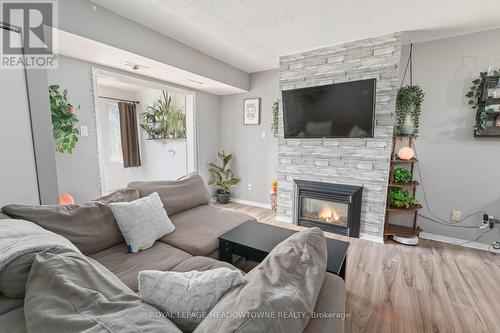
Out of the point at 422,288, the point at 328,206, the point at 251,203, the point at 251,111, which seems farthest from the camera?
the point at 251,203

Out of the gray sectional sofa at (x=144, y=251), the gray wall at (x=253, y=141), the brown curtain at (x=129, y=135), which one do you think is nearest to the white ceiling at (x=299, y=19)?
the gray wall at (x=253, y=141)

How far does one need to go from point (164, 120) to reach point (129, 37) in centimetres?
224

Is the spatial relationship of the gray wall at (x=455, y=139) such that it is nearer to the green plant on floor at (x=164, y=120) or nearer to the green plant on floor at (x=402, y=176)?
the green plant on floor at (x=402, y=176)

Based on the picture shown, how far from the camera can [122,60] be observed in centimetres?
247

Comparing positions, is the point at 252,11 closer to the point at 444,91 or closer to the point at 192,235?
the point at 192,235

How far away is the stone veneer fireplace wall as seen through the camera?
250cm

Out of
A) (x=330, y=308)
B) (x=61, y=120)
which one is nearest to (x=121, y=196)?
(x=61, y=120)

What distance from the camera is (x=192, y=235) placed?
1.80m

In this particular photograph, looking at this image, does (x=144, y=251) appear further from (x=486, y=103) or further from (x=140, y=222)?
(x=486, y=103)

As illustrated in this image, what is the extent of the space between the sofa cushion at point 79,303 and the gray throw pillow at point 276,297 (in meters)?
0.15

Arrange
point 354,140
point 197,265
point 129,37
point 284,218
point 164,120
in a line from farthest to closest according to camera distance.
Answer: point 164,120 → point 284,218 → point 354,140 → point 129,37 → point 197,265

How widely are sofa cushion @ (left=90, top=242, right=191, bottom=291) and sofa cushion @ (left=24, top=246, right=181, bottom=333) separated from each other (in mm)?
579

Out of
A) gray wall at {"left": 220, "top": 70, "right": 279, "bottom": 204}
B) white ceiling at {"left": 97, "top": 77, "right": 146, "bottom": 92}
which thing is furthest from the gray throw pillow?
white ceiling at {"left": 97, "top": 77, "right": 146, "bottom": 92}

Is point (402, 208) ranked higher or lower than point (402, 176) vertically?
lower
